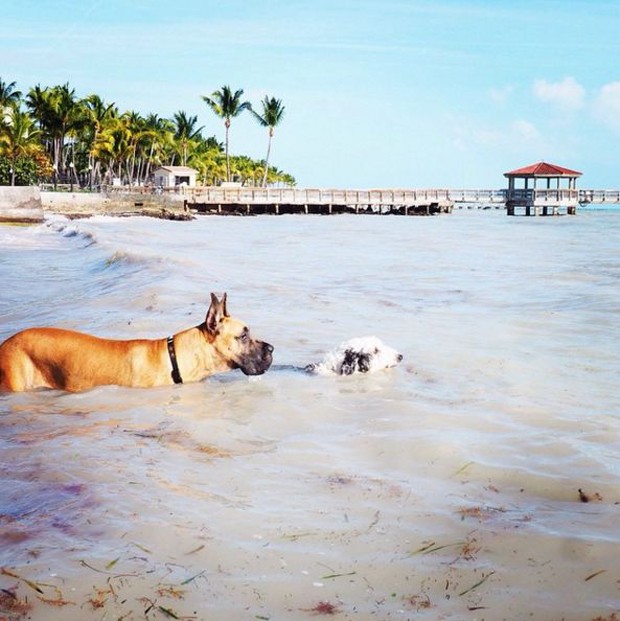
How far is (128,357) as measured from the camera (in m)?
5.75

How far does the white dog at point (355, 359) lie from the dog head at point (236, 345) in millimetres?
782

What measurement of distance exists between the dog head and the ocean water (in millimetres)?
233

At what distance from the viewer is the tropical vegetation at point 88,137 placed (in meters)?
63.8

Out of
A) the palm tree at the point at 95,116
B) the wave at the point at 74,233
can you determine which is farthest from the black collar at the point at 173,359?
the palm tree at the point at 95,116

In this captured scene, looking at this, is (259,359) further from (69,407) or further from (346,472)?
(346,472)

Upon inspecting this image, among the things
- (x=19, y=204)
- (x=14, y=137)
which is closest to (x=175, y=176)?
(x=14, y=137)

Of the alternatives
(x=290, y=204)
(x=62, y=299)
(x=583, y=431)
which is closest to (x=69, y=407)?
(x=583, y=431)

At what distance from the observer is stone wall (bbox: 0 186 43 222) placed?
37.2 meters

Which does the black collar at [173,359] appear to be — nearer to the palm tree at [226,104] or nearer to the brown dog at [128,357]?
the brown dog at [128,357]

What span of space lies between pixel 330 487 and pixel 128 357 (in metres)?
2.31

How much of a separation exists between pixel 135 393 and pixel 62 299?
6.12m

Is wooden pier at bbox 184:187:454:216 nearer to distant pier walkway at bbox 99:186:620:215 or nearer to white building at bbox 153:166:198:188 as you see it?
distant pier walkway at bbox 99:186:620:215

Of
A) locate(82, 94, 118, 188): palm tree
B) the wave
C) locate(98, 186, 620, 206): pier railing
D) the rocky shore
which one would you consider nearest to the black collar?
the wave

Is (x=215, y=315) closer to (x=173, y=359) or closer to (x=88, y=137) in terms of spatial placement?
(x=173, y=359)
